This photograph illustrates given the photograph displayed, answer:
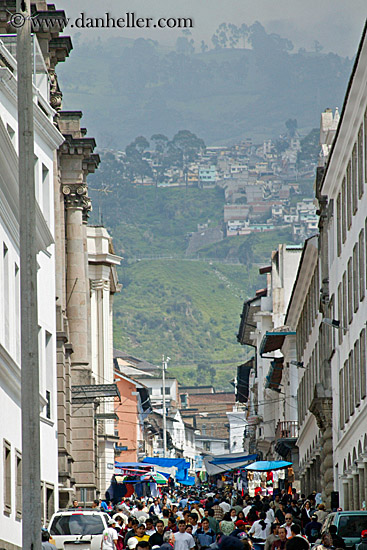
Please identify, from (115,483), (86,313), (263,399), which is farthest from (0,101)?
(263,399)

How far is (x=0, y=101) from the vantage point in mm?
29047

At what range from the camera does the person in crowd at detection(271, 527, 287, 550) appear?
860 inches

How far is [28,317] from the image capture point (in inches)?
527

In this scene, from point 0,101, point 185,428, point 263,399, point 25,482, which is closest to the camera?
point 25,482

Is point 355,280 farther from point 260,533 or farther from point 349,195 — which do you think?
point 260,533

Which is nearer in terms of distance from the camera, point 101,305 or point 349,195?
point 349,195

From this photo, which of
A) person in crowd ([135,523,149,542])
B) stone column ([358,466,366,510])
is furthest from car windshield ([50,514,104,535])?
stone column ([358,466,366,510])

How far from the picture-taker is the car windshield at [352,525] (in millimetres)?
23438

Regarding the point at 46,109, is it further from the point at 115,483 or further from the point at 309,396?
the point at 115,483

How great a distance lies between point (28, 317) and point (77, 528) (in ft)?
45.0

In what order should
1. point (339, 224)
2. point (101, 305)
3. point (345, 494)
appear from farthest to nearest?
point (101, 305) → point (339, 224) → point (345, 494)

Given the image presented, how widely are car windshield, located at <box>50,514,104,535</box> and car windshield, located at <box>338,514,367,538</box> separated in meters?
5.53

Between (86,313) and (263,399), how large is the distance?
49706mm

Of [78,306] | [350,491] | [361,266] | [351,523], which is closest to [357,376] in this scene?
[361,266]
